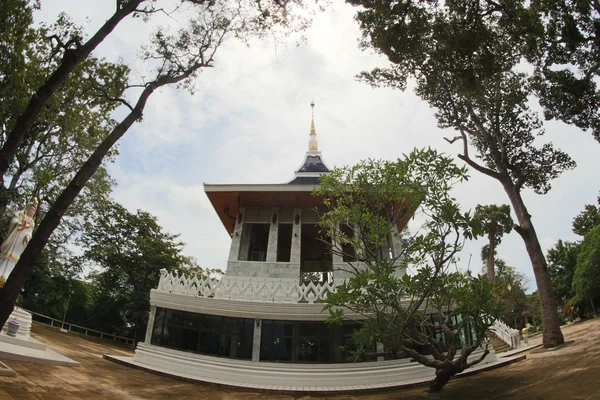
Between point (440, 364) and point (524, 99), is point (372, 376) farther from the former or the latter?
point (524, 99)

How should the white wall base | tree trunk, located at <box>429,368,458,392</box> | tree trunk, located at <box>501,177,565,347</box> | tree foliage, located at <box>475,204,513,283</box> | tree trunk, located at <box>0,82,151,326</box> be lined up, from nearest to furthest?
tree trunk, located at <box>0,82,151,326</box>
tree trunk, located at <box>429,368,458,392</box>
the white wall base
tree trunk, located at <box>501,177,565,347</box>
tree foliage, located at <box>475,204,513,283</box>

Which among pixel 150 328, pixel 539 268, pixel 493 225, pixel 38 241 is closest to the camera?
pixel 38 241

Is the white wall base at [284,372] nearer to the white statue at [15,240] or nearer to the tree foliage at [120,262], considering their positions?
the white statue at [15,240]

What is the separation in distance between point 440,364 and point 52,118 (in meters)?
17.2

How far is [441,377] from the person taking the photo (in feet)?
25.7

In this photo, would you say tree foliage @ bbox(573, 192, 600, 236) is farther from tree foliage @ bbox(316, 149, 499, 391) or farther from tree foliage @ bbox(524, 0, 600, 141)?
tree foliage @ bbox(316, 149, 499, 391)

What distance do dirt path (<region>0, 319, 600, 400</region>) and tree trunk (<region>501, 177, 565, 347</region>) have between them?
3.85 feet

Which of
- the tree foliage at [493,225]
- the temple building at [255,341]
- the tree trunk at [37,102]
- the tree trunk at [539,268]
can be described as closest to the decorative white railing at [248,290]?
the temple building at [255,341]

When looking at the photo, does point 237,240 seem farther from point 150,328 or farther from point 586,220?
point 586,220

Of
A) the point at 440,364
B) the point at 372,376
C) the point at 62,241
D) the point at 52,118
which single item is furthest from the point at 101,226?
the point at 440,364

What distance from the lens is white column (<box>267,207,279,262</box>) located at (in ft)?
50.4

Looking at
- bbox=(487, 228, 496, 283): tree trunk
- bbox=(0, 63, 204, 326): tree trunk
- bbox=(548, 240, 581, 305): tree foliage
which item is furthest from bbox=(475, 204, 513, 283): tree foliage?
bbox=(0, 63, 204, 326): tree trunk

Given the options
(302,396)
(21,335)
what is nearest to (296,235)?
(302,396)

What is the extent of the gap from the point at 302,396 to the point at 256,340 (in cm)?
258
